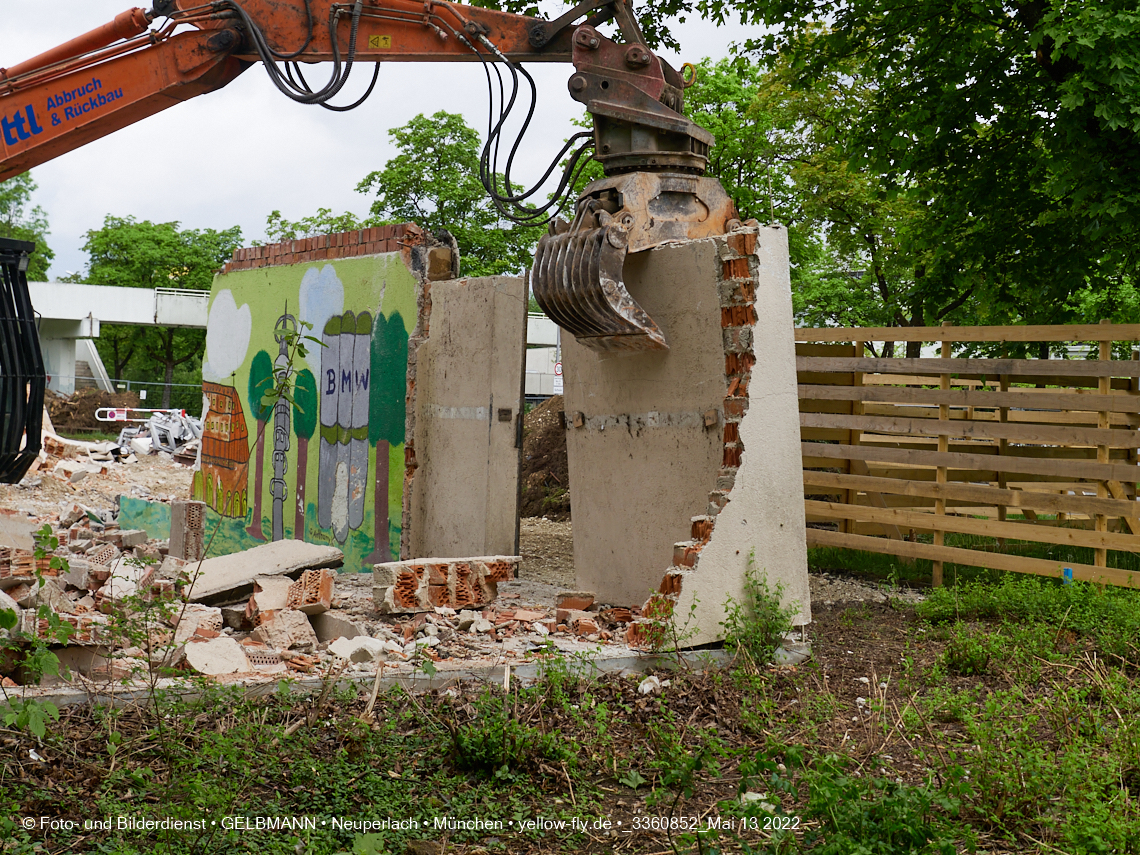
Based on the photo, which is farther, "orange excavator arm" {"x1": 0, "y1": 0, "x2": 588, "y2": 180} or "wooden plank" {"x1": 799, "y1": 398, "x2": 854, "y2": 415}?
"wooden plank" {"x1": 799, "y1": 398, "x2": 854, "y2": 415}

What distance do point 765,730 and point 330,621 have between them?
2.97 meters

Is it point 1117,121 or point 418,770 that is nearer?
point 418,770

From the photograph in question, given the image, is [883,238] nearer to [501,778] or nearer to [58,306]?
[501,778]

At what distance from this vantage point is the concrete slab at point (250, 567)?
7.09 m

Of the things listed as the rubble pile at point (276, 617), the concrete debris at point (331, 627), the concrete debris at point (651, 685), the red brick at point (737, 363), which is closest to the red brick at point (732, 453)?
the red brick at point (737, 363)

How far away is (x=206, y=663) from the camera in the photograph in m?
5.43

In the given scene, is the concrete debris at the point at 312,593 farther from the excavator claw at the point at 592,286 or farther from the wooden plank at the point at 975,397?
the wooden plank at the point at 975,397

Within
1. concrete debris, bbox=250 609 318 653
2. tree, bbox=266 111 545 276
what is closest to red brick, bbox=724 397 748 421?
concrete debris, bbox=250 609 318 653

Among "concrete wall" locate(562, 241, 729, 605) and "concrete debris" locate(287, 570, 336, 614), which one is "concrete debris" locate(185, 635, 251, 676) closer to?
"concrete debris" locate(287, 570, 336, 614)

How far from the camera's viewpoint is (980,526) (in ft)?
28.6

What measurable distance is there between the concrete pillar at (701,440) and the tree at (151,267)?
39.6m

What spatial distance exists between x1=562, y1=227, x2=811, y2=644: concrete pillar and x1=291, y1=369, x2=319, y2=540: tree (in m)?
4.07

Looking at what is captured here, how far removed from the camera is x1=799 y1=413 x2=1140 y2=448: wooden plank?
7.82 meters

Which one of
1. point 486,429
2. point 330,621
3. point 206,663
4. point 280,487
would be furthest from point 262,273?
point 206,663
